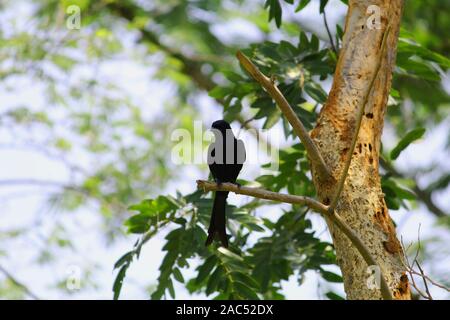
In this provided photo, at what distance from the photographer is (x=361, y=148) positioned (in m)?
3.37

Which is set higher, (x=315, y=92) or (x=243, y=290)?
(x=315, y=92)

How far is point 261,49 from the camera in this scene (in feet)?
14.4

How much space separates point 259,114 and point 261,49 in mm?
417

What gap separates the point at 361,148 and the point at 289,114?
2.07ft

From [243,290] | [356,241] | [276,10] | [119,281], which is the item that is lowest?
[243,290]

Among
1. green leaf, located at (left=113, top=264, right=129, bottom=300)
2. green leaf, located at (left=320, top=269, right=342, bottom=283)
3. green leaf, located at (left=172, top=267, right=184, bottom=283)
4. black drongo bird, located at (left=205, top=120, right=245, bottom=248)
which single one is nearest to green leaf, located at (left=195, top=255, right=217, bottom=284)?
green leaf, located at (left=172, top=267, right=184, bottom=283)

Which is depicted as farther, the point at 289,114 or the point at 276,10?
the point at 276,10

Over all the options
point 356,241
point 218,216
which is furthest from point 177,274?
point 356,241

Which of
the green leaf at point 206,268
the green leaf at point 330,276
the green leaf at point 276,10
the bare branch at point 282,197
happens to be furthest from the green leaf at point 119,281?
the green leaf at point 276,10

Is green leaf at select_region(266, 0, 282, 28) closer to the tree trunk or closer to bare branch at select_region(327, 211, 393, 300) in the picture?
the tree trunk

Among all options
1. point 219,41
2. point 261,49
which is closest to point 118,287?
point 261,49

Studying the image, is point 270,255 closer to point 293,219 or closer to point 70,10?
point 293,219

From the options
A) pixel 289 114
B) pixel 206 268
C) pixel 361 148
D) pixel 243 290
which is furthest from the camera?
pixel 206 268

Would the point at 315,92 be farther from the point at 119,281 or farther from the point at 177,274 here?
the point at 119,281
